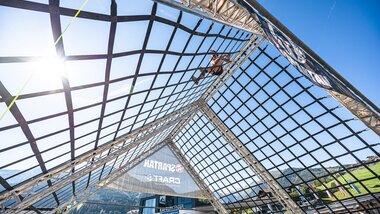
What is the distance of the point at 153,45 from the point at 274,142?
10.9 metres

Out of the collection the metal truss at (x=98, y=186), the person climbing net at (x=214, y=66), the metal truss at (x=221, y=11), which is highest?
the person climbing net at (x=214, y=66)

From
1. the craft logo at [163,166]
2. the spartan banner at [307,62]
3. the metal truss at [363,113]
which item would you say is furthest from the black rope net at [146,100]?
the spartan banner at [307,62]

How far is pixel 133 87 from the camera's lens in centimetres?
630

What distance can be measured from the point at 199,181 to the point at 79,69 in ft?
59.0

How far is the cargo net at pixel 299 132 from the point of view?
9375 mm

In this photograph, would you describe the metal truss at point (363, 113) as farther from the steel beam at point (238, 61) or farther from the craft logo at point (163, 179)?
the craft logo at point (163, 179)

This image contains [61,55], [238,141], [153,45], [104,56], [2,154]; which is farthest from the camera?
[238,141]

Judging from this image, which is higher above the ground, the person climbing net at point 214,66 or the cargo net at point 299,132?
the person climbing net at point 214,66

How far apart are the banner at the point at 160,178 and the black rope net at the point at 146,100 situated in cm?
148

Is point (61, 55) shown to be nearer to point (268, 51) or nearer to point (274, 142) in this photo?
point (268, 51)

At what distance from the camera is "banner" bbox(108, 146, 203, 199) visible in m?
15.6

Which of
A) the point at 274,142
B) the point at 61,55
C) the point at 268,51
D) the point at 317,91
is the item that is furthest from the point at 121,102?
the point at 274,142

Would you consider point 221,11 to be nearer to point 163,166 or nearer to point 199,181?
point 163,166

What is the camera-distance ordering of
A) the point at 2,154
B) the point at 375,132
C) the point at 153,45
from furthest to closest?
the point at 375,132, the point at 153,45, the point at 2,154
